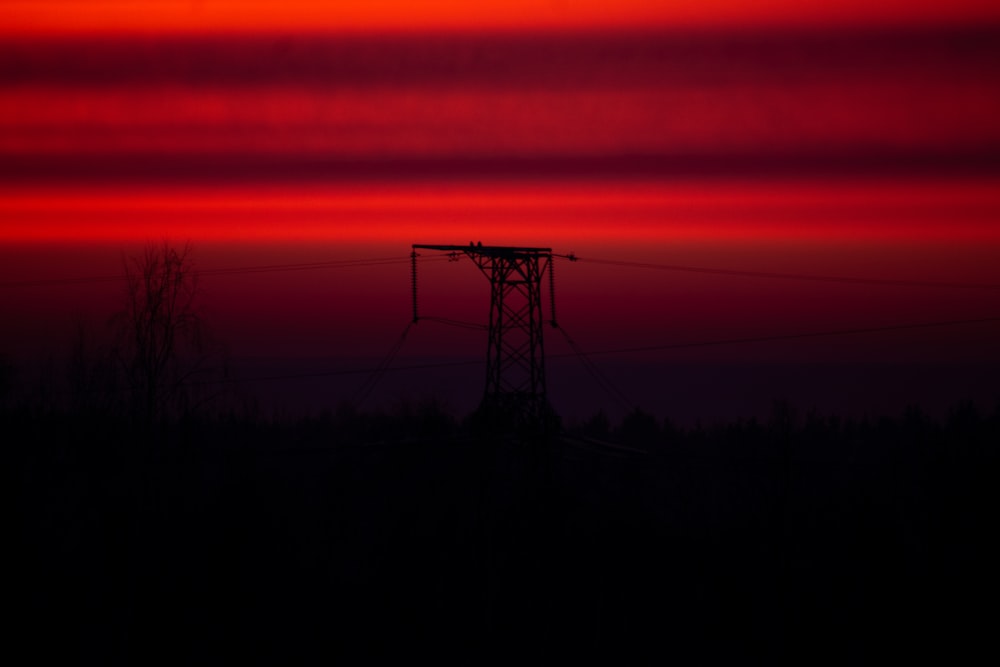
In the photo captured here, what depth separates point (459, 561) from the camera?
40.7m

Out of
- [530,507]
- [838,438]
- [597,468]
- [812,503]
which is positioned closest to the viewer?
[530,507]

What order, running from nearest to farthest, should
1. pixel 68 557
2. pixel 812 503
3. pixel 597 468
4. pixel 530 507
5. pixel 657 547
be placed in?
pixel 68 557, pixel 530 507, pixel 657 547, pixel 812 503, pixel 597 468

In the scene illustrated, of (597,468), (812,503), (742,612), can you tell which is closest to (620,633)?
(742,612)

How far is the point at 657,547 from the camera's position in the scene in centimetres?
4462

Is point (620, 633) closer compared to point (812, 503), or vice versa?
point (620, 633)

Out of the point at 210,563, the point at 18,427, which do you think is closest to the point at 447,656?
the point at 210,563

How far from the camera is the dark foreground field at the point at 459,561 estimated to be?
34.0m

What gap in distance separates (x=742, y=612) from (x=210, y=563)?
1680cm

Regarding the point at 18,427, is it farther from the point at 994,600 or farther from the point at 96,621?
the point at 994,600

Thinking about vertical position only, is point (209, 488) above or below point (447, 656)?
above

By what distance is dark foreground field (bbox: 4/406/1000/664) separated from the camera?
34.0 meters

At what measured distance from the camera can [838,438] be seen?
118 m

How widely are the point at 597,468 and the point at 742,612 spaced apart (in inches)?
972

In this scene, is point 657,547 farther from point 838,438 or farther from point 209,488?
point 838,438
